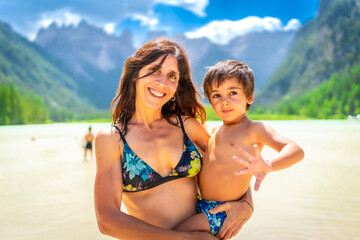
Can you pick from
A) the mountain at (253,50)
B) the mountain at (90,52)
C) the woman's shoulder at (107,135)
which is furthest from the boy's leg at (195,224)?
the mountain at (253,50)

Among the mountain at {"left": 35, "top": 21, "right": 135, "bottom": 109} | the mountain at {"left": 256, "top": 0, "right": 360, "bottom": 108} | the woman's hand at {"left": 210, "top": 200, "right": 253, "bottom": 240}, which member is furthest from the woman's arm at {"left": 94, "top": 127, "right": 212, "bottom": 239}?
the mountain at {"left": 35, "top": 21, "right": 135, "bottom": 109}

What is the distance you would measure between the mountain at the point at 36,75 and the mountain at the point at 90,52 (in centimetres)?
703

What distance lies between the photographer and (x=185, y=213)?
7.20ft

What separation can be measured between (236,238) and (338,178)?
5.79m

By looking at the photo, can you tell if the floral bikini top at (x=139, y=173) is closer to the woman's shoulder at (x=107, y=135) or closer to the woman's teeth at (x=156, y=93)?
the woman's shoulder at (x=107, y=135)

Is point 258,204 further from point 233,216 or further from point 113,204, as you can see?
point 113,204

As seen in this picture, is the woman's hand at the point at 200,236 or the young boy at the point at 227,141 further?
the young boy at the point at 227,141

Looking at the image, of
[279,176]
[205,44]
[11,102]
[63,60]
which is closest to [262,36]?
[205,44]

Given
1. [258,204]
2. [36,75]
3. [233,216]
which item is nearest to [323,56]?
[258,204]

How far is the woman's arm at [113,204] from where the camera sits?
181 cm

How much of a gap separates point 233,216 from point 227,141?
20.9 inches

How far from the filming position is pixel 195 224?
2059mm

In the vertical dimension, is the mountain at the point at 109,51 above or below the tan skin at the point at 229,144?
above

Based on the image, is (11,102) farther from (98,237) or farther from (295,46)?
(295,46)
